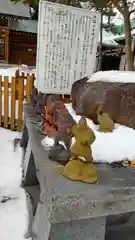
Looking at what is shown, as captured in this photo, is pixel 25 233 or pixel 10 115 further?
pixel 10 115

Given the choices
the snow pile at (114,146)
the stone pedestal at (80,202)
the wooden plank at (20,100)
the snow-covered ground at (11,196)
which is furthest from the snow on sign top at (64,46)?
the wooden plank at (20,100)

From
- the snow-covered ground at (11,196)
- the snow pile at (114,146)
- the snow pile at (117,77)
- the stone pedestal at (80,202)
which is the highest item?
the snow pile at (117,77)

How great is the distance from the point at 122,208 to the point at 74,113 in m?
1.19

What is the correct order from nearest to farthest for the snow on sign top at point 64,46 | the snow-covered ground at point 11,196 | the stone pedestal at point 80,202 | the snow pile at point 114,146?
the stone pedestal at point 80,202
the snow pile at point 114,146
the snow-covered ground at point 11,196
the snow on sign top at point 64,46

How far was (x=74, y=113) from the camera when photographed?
253 centimetres

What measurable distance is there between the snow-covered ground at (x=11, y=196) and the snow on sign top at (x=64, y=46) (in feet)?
3.50

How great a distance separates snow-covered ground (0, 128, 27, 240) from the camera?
81.7 inches

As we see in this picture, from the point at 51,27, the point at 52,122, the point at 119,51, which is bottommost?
the point at 52,122

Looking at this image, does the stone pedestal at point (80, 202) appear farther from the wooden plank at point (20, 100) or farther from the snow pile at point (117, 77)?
the wooden plank at point (20, 100)

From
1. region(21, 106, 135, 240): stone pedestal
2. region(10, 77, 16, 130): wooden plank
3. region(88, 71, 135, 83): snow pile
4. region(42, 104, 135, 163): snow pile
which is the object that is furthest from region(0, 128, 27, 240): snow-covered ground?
region(88, 71, 135, 83): snow pile

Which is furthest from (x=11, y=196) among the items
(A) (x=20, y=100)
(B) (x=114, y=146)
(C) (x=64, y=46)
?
(A) (x=20, y=100)

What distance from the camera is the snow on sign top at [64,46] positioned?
2836 millimetres

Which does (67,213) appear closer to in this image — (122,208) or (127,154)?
(122,208)

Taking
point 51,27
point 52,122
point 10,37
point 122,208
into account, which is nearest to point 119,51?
point 10,37
